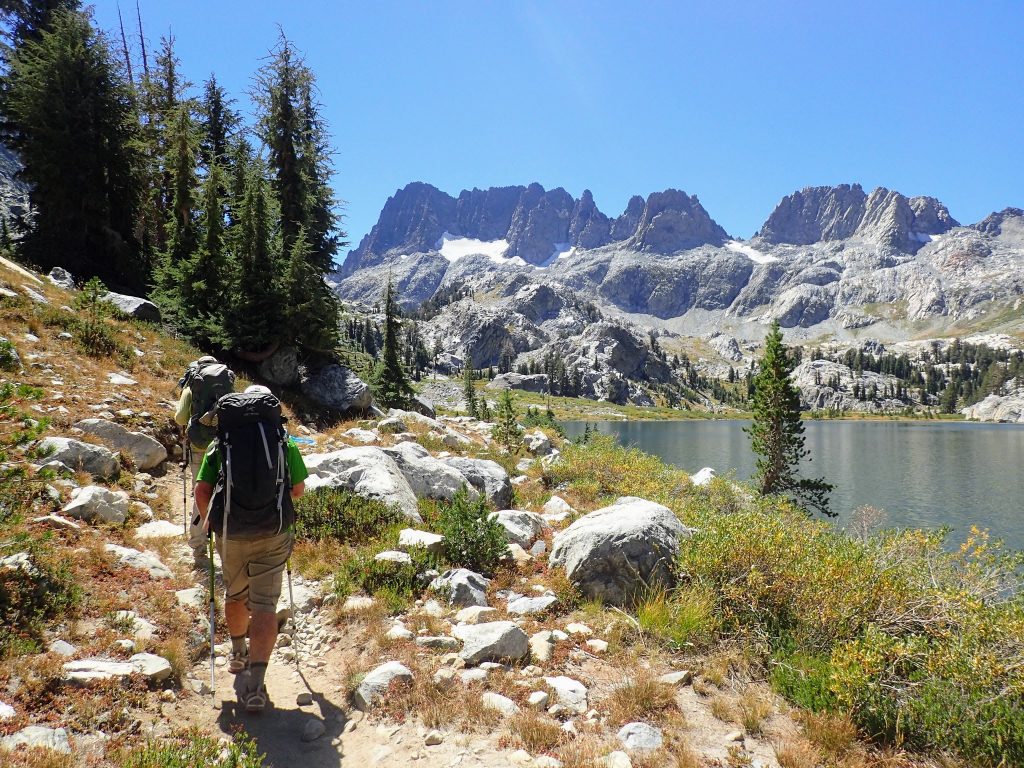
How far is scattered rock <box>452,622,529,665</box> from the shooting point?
5973 millimetres

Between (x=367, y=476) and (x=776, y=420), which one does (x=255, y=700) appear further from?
(x=776, y=420)

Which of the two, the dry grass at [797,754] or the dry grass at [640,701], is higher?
the dry grass at [640,701]

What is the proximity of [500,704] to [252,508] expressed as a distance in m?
3.35

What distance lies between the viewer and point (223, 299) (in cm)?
2069

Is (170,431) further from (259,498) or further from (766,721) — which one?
(766,721)

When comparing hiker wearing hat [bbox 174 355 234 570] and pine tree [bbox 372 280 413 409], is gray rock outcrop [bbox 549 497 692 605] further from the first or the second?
pine tree [bbox 372 280 413 409]

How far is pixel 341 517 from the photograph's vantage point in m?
9.32

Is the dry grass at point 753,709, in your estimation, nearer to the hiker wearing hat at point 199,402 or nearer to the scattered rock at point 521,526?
the scattered rock at point 521,526

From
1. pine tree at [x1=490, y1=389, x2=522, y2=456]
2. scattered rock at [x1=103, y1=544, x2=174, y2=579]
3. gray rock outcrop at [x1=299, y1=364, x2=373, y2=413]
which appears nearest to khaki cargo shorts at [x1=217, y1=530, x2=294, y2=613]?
scattered rock at [x1=103, y1=544, x2=174, y2=579]

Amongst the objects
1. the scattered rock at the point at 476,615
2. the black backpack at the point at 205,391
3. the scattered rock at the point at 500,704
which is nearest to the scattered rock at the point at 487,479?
Result: the scattered rock at the point at 476,615

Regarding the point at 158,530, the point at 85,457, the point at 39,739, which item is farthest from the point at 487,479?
the point at 39,739

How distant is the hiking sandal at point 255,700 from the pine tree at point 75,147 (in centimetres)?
2623

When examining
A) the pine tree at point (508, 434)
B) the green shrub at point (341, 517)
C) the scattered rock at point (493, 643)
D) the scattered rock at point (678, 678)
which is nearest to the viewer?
the scattered rock at point (678, 678)

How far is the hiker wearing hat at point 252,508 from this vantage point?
17.1 ft
